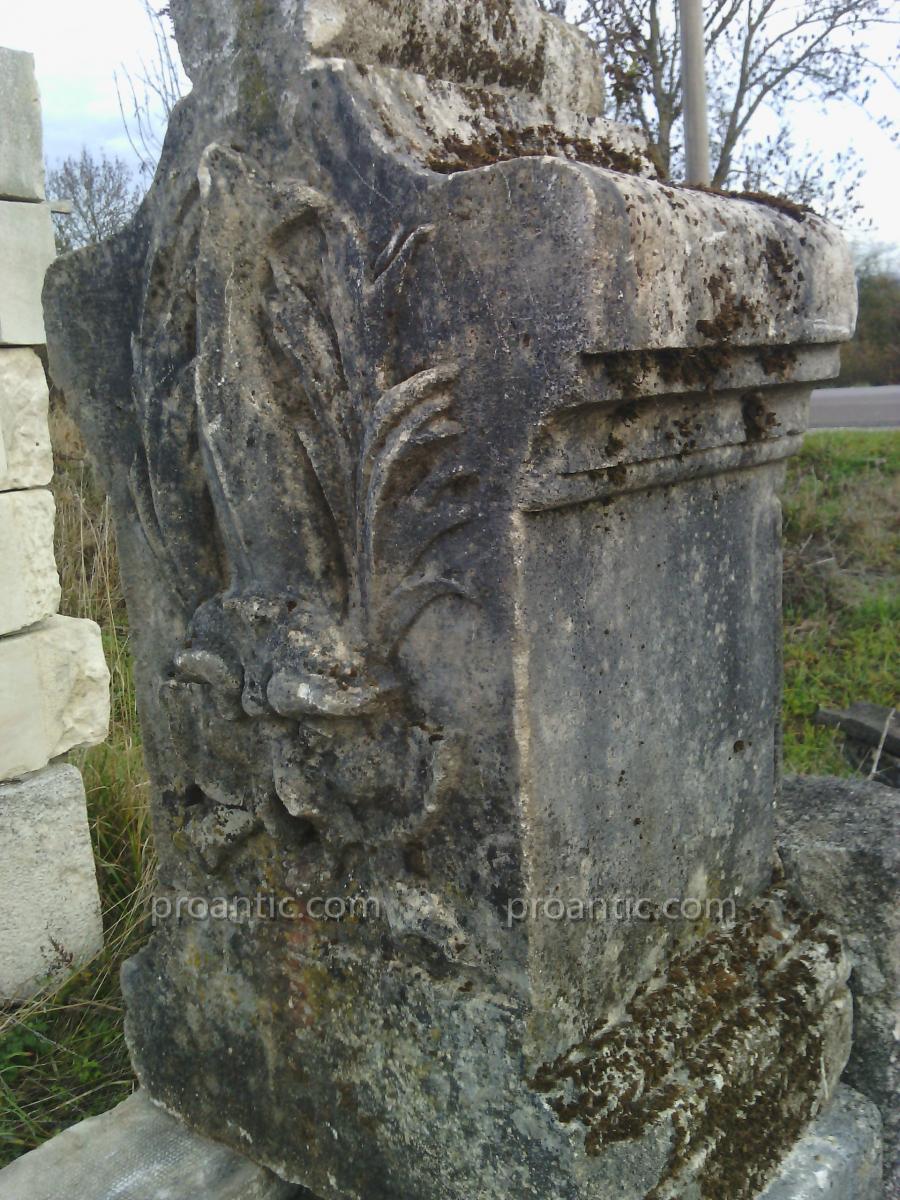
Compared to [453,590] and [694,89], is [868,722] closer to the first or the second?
[453,590]

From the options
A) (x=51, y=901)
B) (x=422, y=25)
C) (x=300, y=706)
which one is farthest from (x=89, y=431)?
(x=51, y=901)

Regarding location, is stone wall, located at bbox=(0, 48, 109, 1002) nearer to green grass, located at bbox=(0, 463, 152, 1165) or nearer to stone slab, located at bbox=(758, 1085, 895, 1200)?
green grass, located at bbox=(0, 463, 152, 1165)

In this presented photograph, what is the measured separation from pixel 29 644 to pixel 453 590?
181 cm

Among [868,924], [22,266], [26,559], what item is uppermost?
[22,266]

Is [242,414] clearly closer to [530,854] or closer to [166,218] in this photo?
[166,218]

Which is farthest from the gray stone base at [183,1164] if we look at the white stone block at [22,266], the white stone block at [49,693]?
the white stone block at [22,266]

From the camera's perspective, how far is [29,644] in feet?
9.25

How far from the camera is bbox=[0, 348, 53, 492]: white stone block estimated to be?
2.72 m

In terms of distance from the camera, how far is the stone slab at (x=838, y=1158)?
5.17ft

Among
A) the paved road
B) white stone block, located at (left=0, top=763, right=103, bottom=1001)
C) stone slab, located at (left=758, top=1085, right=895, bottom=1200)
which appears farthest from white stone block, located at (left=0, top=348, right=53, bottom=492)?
the paved road

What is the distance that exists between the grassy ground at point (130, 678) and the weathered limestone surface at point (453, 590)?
26.1 inches

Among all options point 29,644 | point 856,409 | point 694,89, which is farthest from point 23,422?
point 856,409

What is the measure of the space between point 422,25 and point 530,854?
1134mm

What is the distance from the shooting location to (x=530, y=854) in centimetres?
140
